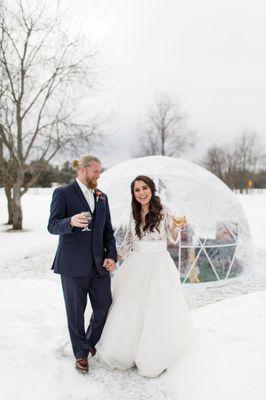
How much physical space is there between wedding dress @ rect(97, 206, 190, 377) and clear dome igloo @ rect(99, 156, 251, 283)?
3409 mm

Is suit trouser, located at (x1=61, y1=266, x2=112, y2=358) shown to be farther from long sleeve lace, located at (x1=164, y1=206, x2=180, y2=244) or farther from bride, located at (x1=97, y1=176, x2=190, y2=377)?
long sleeve lace, located at (x1=164, y1=206, x2=180, y2=244)

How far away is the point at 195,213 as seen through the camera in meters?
7.23

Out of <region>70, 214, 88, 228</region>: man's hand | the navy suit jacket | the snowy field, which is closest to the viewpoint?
<region>70, 214, 88, 228</region>: man's hand

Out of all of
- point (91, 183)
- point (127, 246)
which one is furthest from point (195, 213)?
point (91, 183)

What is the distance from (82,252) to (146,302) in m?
0.82

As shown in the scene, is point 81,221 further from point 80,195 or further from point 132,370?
point 132,370

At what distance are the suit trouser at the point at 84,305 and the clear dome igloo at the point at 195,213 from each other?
3.53m

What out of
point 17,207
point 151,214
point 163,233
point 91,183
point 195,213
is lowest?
point 17,207

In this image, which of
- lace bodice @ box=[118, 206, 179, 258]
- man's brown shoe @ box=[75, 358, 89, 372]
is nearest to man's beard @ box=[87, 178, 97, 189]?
lace bodice @ box=[118, 206, 179, 258]

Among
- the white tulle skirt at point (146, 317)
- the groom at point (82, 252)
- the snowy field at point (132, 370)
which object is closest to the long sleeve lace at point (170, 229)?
the white tulle skirt at point (146, 317)

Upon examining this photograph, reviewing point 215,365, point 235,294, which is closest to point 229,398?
point 215,365

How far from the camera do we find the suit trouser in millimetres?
3283

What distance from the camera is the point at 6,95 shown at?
1457cm

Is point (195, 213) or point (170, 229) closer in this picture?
point (170, 229)
